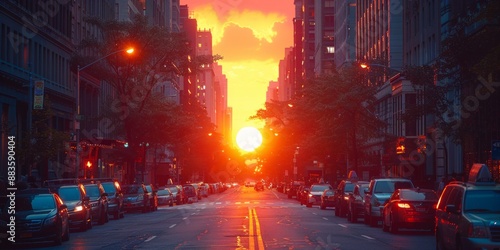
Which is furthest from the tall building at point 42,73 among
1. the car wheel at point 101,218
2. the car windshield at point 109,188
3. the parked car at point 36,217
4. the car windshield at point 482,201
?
the car windshield at point 482,201

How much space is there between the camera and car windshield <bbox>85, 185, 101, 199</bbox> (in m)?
40.2

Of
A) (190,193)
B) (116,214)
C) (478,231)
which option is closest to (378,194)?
(116,214)

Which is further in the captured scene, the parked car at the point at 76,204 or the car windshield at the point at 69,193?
the car windshield at the point at 69,193

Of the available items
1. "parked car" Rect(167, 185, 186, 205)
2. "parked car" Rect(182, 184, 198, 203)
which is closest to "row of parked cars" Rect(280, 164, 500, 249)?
"parked car" Rect(167, 185, 186, 205)

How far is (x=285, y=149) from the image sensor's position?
105 meters

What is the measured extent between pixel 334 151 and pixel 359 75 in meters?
6.58

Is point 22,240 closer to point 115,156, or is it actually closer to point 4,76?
point 4,76

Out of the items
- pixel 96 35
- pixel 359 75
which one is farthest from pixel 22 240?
A: pixel 96 35

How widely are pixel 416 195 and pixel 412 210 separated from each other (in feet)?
2.67

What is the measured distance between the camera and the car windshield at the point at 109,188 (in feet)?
151

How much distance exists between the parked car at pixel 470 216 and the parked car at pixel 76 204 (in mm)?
16483

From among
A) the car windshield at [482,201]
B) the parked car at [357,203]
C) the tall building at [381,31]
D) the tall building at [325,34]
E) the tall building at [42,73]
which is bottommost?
the parked car at [357,203]

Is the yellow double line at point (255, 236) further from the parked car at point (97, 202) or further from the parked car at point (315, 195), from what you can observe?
the parked car at point (315, 195)

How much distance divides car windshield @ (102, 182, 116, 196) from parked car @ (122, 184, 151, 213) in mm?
7146
